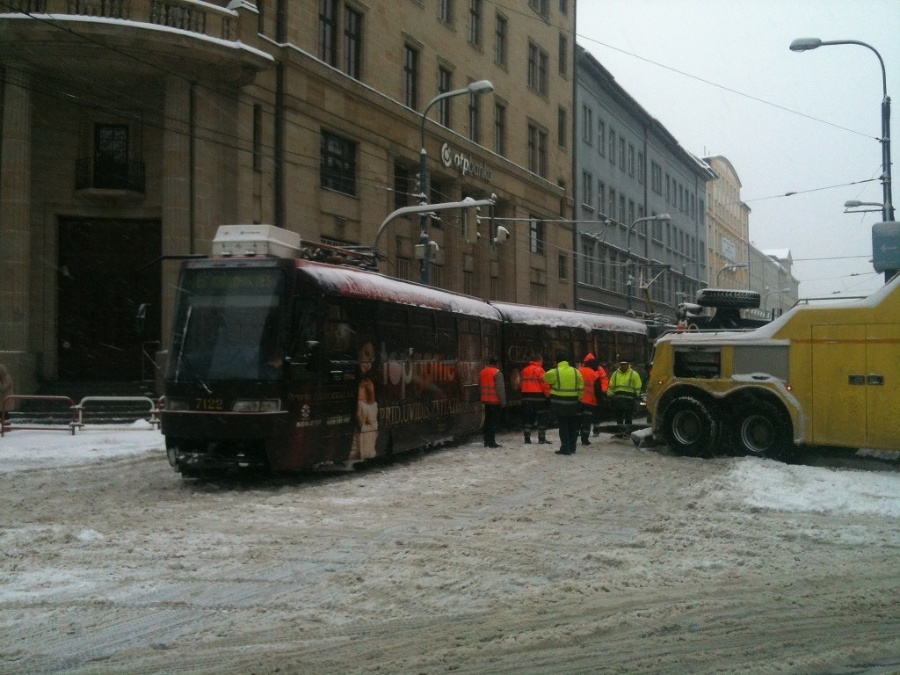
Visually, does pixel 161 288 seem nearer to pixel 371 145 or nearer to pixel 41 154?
pixel 41 154

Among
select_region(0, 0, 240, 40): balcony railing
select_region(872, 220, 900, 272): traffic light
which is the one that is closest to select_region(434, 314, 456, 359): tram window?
select_region(872, 220, 900, 272): traffic light

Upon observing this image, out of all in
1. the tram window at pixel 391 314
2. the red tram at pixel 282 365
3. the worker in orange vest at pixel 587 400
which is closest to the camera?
the red tram at pixel 282 365

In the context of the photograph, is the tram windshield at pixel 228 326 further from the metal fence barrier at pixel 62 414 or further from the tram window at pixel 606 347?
the tram window at pixel 606 347

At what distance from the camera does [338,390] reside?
528 inches

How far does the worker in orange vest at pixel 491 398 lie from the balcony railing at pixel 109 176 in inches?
468

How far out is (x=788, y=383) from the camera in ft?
49.4

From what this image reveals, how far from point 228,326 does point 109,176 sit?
564 inches

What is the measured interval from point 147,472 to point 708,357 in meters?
9.30

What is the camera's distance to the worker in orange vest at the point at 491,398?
18.1 m

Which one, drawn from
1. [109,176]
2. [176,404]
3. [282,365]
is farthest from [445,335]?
[109,176]

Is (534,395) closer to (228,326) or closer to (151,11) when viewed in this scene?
(228,326)

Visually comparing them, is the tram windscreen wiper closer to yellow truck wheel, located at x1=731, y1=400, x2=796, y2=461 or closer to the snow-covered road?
the snow-covered road

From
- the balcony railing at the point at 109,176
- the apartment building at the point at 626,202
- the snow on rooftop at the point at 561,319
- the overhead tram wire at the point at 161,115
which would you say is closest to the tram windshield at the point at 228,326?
the snow on rooftop at the point at 561,319

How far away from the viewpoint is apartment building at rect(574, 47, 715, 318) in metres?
52.8
